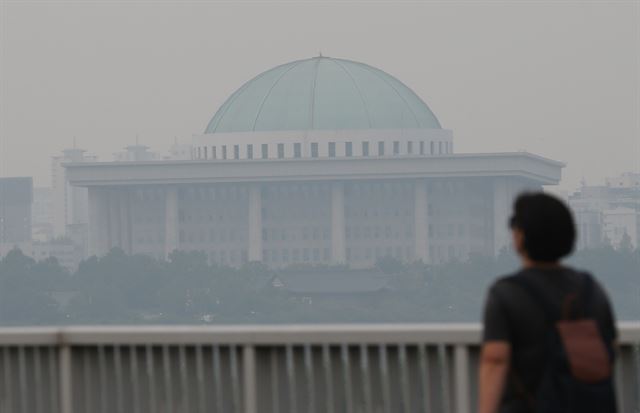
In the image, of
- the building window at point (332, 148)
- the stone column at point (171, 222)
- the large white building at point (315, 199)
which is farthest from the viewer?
the building window at point (332, 148)

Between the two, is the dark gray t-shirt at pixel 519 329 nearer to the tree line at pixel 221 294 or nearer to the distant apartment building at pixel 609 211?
the tree line at pixel 221 294

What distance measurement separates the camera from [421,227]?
162m

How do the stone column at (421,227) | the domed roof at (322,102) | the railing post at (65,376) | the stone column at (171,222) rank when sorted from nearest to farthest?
the railing post at (65,376) < the stone column at (421,227) < the stone column at (171,222) < the domed roof at (322,102)

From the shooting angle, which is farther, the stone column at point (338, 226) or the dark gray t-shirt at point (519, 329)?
the stone column at point (338, 226)

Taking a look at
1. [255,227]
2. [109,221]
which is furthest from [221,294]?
[109,221]

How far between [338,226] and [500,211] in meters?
15.5

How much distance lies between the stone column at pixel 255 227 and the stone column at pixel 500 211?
22.5 meters

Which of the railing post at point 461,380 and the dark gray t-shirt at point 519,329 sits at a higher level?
the dark gray t-shirt at point 519,329

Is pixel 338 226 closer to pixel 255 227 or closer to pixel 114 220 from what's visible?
pixel 255 227

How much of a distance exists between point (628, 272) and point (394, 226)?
22784mm

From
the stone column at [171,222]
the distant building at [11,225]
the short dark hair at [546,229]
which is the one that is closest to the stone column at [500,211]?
the stone column at [171,222]

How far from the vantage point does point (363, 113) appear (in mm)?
179500

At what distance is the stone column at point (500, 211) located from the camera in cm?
15612

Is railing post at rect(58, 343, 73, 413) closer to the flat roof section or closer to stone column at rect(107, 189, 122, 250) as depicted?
the flat roof section
